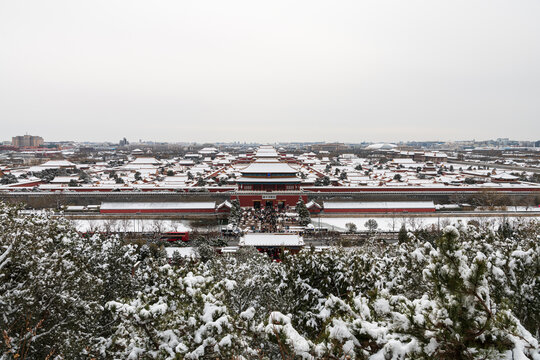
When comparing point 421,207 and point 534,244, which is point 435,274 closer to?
point 534,244

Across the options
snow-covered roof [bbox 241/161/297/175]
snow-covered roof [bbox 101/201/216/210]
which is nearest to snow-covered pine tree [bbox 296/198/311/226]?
snow-covered roof [bbox 241/161/297/175]

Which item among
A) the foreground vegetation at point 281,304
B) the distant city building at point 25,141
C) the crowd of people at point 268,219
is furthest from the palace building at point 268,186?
the distant city building at point 25,141

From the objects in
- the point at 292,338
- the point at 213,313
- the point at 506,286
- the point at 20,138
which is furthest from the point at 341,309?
the point at 20,138

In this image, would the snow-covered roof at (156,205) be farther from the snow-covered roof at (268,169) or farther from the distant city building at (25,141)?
the distant city building at (25,141)

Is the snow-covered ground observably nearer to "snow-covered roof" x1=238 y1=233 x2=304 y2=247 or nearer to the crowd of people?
the crowd of people

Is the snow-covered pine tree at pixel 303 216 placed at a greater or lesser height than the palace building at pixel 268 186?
lesser

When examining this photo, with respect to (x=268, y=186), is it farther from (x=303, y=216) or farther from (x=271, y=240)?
(x=271, y=240)

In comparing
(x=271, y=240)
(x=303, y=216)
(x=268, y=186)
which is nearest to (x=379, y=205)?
(x=303, y=216)
